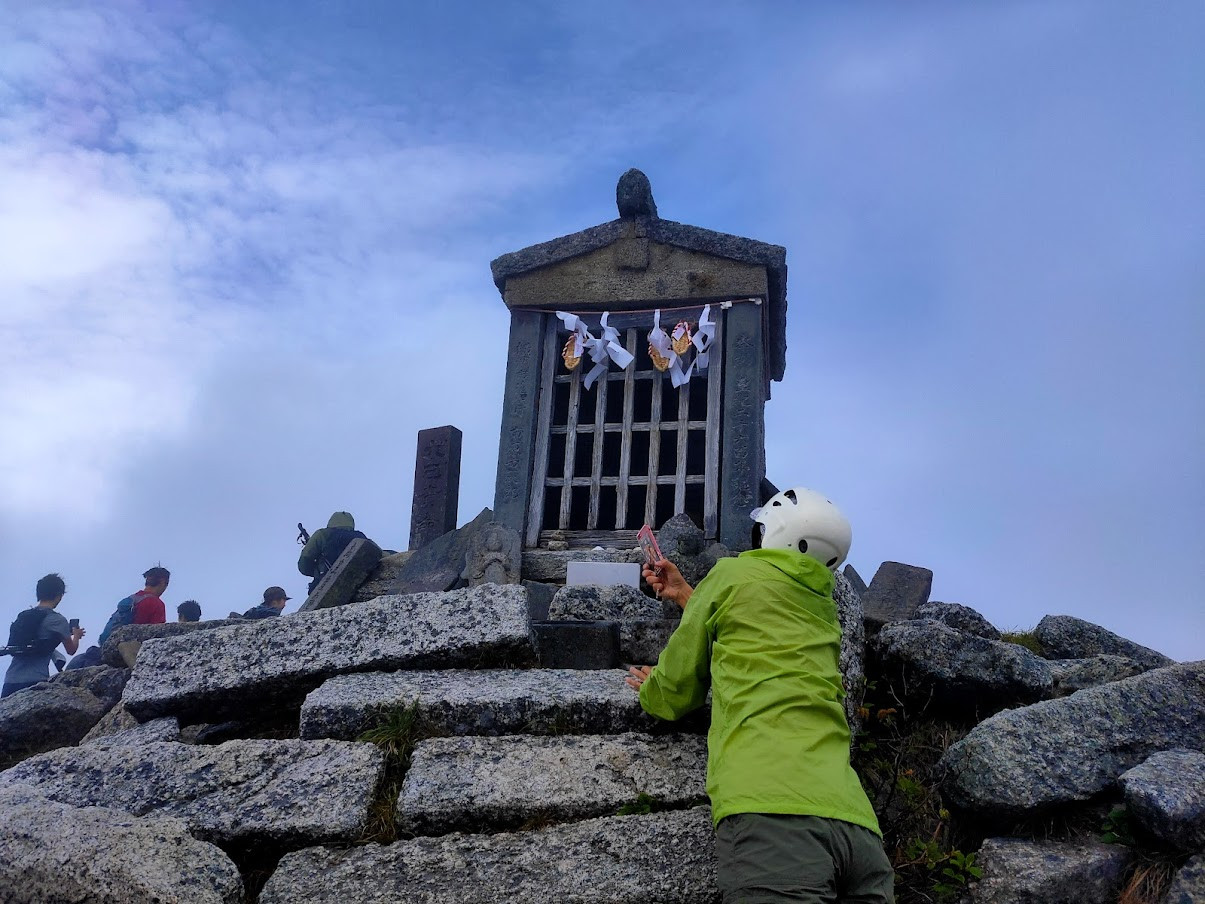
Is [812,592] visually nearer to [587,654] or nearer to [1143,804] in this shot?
[1143,804]

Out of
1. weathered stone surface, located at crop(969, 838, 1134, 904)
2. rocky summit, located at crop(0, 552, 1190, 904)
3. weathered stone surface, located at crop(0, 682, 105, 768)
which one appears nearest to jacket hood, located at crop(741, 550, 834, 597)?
rocky summit, located at crop(0, 552, 1190, 904)

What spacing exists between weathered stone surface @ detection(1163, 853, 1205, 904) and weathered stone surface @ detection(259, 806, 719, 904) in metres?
1.62

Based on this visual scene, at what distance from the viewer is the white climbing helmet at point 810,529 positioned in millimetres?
4000

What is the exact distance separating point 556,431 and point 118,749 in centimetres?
582

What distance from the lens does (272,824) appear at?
13.4 feet

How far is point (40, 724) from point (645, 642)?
412 cm

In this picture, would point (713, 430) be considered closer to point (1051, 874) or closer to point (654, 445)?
point (654, 445)

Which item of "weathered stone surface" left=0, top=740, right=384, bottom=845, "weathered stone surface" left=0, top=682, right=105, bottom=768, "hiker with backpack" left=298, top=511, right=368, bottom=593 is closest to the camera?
"weathered stone surface" left=0, top=740, right=384, bottom=845

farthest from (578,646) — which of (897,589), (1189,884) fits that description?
(897,589)

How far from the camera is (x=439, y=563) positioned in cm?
951

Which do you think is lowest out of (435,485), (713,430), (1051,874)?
(1051,874)

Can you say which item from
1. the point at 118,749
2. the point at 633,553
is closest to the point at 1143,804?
the point at 118,749

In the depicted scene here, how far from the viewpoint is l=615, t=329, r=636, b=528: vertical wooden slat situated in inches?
382

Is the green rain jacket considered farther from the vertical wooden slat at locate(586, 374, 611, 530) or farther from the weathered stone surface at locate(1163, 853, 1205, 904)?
the vertical wooden slat at locate(586, 374, 611, 530)
